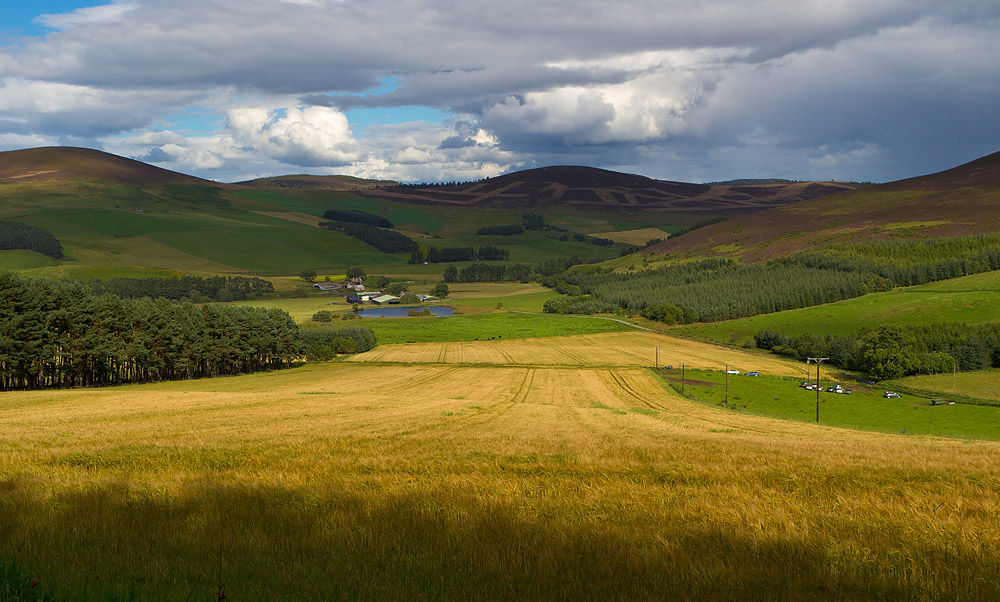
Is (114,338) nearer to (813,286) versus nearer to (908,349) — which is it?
(908,349)

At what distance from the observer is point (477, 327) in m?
159

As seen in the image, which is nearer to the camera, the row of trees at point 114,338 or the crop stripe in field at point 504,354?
the row of trees at point 114,338

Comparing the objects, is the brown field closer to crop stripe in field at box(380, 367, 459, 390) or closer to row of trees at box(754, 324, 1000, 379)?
row of trees at box(754, 324, 1000, 379)

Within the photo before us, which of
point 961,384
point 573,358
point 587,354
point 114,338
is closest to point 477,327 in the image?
point 587,354

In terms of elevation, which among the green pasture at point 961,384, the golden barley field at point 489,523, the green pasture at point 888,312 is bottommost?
the green pasture at point 961,384

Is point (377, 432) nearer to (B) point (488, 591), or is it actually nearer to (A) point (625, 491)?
(A) point (625, 491)

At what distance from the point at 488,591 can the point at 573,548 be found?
148 centimetres

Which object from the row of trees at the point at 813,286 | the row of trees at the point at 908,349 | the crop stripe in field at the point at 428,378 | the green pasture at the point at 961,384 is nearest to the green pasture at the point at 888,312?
the row of trees at the point at 813,286

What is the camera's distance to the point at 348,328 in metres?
133

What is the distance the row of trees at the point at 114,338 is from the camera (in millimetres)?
65688

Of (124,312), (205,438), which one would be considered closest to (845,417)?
(205,438)

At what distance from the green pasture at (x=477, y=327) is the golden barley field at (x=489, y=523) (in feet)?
425

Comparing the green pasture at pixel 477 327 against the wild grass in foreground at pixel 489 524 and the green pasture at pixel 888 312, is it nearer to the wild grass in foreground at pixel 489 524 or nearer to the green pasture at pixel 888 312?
the green pasture at pixel 888 312

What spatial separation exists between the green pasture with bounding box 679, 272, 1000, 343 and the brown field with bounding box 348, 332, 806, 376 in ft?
72.4
